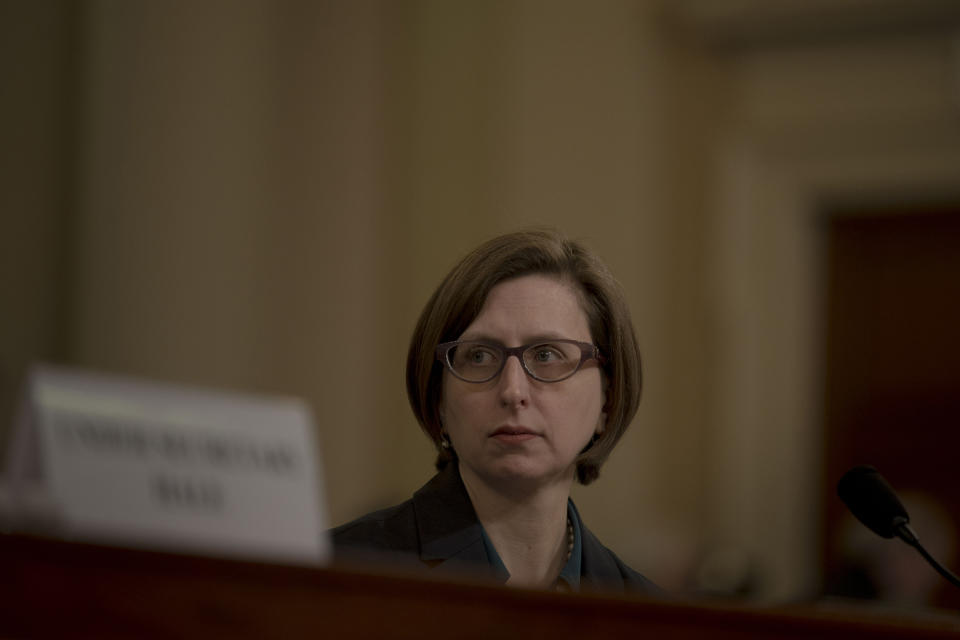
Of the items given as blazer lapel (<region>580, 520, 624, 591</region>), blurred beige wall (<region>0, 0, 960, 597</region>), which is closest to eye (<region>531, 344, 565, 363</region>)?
blazer lapel (<region>580, 520, 624, 591</region>)

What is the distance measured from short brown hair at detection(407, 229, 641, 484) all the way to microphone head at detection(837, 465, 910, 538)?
28cm

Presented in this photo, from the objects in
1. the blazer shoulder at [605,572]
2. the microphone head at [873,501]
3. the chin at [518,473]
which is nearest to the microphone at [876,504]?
the microphone head at [873,501]

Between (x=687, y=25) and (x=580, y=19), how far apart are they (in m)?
0.50

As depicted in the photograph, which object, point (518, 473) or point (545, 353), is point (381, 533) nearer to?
point (518, 473)

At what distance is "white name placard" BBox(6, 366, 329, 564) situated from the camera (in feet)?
3.41

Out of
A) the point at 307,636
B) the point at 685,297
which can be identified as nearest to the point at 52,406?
the point at 307,636

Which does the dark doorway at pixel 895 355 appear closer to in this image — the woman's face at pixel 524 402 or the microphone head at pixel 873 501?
the microphone head at pixel 873 501

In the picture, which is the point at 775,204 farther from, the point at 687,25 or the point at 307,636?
the point at 307,636

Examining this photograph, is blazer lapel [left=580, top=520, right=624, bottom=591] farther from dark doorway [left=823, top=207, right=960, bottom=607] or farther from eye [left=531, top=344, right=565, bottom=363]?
dark doorway [left=823, top=207, right=960, bottom=607]

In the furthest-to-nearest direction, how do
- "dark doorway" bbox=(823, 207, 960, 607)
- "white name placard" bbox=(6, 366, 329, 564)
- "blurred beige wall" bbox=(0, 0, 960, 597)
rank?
"dark doorway" bbox=(823, 207, 960, 607)
"blurred beige wall" bbox=(0, 0, 960, 597)
"white name placard" bbox=(6, 366, 329, 564)

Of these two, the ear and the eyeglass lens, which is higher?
the eyeglass lens

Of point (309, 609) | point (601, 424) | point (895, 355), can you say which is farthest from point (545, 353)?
point (895, 355)

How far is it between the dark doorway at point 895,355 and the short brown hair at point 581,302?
352 cm

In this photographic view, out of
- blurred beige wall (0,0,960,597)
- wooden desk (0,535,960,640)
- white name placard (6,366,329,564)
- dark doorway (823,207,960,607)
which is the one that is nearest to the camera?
wooden desk (0,535,960,640)
